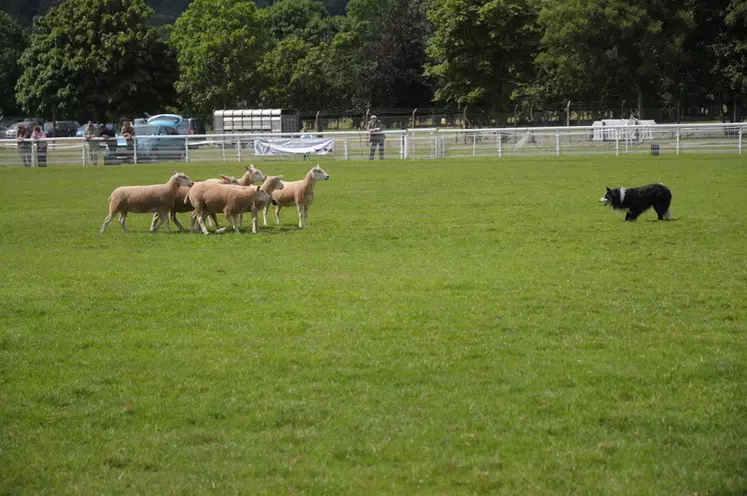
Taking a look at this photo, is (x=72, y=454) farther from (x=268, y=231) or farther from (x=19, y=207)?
(x=19, y=207)

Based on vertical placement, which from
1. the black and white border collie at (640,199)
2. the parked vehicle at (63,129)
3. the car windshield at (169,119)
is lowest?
the black and white border collie at (640,199)

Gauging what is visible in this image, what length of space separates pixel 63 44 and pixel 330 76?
1857cm

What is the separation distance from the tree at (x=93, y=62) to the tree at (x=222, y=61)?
328 cm

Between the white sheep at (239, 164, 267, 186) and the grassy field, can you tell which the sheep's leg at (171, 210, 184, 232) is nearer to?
the grassy field

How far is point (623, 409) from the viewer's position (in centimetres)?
660

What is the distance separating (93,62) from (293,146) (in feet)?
102

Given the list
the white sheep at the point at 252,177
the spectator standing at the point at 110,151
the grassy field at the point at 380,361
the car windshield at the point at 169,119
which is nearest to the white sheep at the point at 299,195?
the white sheep at the point at 252,177

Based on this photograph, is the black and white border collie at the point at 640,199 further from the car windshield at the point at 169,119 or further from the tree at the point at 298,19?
the tree at the point at 298,19

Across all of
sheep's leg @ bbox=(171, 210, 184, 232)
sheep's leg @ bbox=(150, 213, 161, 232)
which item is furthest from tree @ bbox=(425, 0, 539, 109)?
sheep's leg @ bbox=(150, 213, 161, 232)

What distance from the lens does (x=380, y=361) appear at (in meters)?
7.85

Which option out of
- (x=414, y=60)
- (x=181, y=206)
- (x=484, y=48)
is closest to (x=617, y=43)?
(x=484, y=48)

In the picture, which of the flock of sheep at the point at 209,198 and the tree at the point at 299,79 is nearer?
the flock of sheep at the point at 209,198

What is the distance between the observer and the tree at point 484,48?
2461 inches

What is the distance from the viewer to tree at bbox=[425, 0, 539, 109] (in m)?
62.5
